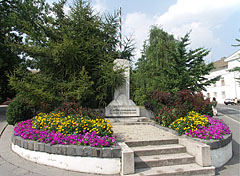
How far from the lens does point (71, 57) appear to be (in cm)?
796

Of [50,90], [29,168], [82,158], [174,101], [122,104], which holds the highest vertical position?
[50,90]

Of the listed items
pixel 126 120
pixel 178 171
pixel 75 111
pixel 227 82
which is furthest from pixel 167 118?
pixel 227 82

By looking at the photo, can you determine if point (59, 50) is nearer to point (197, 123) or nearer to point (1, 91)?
point (197, 123)

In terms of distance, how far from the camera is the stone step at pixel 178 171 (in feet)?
11.7

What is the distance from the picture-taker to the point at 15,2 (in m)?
13.6

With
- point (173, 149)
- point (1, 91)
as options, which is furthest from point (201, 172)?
point (1, 91)

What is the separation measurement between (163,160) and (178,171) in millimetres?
404

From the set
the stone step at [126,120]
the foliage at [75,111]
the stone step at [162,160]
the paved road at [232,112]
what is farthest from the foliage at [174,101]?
the paved road at [232,112]

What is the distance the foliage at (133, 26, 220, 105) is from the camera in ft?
40.8

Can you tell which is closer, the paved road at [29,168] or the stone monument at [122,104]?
the paved road at [29,168]

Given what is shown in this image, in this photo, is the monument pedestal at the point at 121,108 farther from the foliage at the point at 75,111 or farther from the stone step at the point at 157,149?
the stone step at the point at 157,149

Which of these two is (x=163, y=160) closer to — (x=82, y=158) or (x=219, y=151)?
(x=219, y=151)

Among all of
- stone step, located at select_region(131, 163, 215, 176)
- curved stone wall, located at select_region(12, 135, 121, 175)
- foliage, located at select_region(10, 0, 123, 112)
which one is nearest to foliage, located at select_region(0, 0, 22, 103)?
foliage, located at select_region(10, 0, 123, 112)

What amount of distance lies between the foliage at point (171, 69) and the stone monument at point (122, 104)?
6.72ft
